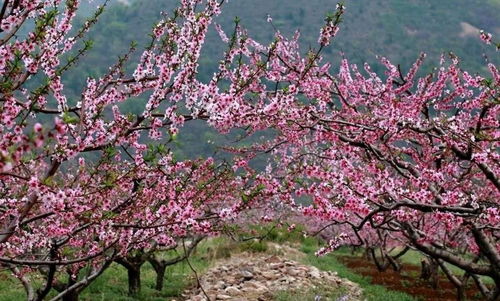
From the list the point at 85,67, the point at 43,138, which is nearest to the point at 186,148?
the point at 85,67

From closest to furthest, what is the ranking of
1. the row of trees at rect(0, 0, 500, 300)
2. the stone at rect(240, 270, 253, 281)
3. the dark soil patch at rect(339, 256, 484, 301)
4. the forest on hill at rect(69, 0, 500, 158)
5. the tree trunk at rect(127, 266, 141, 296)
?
1. the row of trees at rect(0, 0, 500, 300)
2. the tree trunk at rect(127, 266, 141, 296)
3. the stone at rect(240, 270, 253, 281)
4. the dark soil patch at rect(339, 256, 484, 301)
5. the forest on hill at rect(69, 0, 500, 158)

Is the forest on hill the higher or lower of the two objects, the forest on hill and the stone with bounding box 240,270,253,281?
the higher

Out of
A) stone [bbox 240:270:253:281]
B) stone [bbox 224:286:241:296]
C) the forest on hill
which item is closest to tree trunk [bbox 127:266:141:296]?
stone [bbox 224:286:241:296]

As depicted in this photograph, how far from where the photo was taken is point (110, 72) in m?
5.93

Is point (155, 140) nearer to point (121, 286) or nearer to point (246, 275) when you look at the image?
point (121, 286)

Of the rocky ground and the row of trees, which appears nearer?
the row of trees

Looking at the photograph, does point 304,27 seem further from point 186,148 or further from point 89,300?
point 89,300

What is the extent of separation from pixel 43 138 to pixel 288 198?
17.2ft

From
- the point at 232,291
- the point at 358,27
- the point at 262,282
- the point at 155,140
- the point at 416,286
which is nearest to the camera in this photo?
the point at 155,140

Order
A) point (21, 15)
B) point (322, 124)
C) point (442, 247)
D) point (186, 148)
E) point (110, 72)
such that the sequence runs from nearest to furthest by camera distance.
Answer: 1. point (21, 15)
2. point (110, 72)
3. point (322, 124)
4. point (442, 247)
5. point (186, 148)

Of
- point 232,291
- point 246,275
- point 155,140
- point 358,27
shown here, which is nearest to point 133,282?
point 232,291

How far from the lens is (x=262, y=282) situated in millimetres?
14555

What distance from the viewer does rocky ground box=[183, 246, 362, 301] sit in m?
12.6

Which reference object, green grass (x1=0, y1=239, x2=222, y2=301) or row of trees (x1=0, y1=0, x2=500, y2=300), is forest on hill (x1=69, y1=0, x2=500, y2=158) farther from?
row of trees (x1=0, y1=0, x2=500, y2=300)
